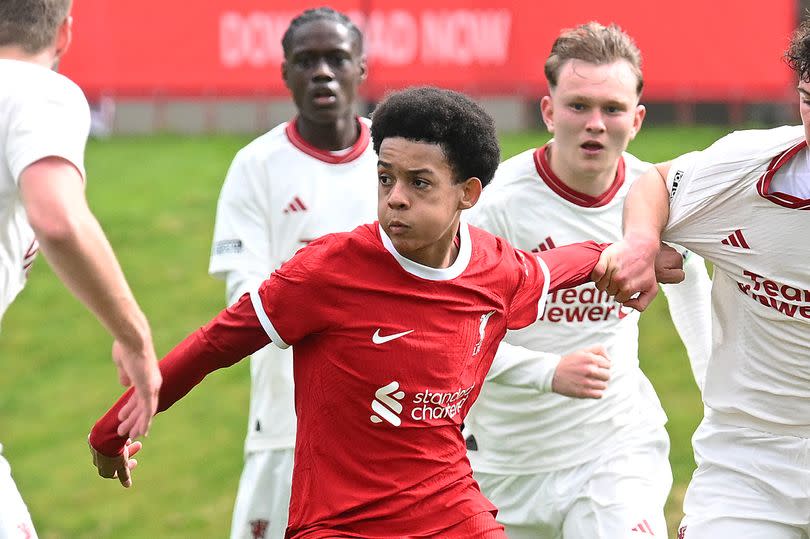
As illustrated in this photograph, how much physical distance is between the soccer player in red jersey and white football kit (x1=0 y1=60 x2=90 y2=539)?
11.3 inches

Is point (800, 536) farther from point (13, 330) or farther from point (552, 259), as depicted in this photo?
point (13, 330)

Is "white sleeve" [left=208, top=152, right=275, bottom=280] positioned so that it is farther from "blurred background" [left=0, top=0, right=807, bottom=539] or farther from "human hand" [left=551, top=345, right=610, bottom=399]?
"blurred background" [left=0, top=0, right=807, bottom=539]

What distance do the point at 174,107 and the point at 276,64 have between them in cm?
182

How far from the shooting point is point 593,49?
5418 millimetres

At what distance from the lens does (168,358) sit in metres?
4.06

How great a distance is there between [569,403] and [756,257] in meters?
1.22

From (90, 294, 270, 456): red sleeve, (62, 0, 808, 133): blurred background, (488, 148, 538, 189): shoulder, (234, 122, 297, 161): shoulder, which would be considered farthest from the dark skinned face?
(62, 0, 808, 133): blurred background

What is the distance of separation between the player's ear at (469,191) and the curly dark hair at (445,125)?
0.05ft

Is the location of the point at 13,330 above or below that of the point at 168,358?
below

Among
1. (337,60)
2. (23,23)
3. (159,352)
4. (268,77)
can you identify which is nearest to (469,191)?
(23,23)

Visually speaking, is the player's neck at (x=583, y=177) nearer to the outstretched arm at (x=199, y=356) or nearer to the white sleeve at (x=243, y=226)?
the white sleeve at (x=243, y=226)

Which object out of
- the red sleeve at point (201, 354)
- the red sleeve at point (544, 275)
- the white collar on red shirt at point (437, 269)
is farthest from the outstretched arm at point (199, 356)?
the red sleeve at point (544, 275)

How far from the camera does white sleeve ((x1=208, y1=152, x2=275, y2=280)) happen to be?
5.77 meters

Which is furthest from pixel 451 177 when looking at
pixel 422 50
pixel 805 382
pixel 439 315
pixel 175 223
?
pixel 422 50
